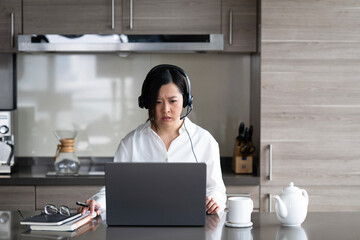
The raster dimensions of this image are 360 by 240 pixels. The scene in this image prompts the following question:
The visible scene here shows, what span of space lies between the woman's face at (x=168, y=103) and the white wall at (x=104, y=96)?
1.60m

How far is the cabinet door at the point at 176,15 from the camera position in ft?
11.5

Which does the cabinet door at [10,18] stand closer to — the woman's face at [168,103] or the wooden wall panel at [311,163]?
the woman's face at [168,103]

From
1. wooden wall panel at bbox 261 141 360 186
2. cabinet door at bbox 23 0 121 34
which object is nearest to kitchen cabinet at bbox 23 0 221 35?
cabinet door at bbox 23 0 121 34

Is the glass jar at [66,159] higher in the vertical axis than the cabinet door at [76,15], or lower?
lower

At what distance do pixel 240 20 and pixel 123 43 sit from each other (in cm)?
79

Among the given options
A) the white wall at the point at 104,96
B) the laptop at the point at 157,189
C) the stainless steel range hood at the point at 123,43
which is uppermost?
the stainless steel range hood at the point at 123,43

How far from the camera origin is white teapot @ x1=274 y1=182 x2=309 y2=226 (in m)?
1.89

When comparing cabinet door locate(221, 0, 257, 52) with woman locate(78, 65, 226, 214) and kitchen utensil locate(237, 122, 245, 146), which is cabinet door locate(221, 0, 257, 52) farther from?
woman locate(78, 65, 226, 214)

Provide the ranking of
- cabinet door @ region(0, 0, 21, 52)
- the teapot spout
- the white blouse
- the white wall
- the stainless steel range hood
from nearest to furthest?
the teapot spout < the white blouse < the stainless steel range hood < cabinet door @ region(0, 0, 21, 52) < the white wall

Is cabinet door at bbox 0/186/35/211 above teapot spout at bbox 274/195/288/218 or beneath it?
beneath

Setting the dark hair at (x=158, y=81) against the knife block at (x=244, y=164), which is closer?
the dark hair at (x=158, y=81)

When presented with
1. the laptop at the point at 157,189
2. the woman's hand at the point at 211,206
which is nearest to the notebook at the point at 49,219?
the laptop at the point at 157,189

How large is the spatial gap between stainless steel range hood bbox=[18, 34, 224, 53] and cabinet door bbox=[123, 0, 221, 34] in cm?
9

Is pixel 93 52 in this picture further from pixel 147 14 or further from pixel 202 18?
pixel 202 18
